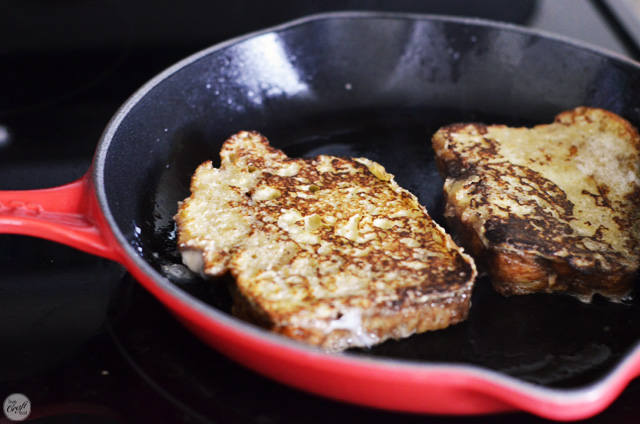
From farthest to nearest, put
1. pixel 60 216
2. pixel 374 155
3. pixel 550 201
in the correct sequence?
1. pixel 374 155
2. pixel 550 201
3. pixel 60 216

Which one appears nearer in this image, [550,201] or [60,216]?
[60,216]

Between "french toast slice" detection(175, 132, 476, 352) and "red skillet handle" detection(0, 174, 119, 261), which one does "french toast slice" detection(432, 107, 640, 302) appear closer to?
"french toast slice" detection(175, 132, 476, 352)

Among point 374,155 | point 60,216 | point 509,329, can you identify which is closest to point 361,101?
point 374,155

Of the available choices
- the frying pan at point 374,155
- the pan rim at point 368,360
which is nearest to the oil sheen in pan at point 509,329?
the frying pan at point 374,155

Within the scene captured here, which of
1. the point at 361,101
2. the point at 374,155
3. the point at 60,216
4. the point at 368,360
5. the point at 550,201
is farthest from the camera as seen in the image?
the point at 361,101

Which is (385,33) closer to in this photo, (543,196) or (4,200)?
(543,196)

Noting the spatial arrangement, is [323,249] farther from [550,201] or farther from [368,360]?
[550,201]

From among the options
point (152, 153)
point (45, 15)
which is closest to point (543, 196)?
point (152, 153)
